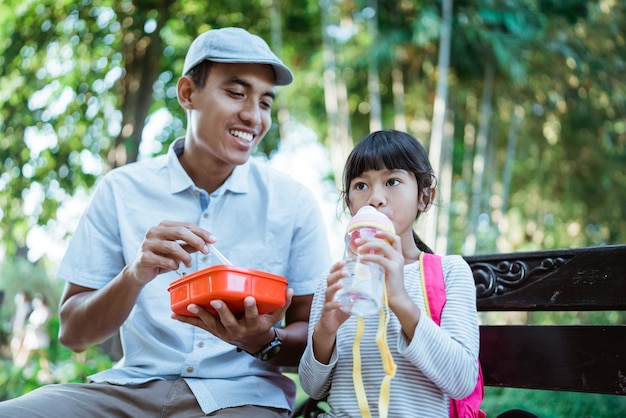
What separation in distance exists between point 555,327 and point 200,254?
1056 mm

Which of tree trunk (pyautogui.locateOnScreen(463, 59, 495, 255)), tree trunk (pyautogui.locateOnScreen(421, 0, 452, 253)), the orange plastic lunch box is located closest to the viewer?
the orange plastic lunch box

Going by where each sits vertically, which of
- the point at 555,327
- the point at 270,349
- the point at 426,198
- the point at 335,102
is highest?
the point at 335,102

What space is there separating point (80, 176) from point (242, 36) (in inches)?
166

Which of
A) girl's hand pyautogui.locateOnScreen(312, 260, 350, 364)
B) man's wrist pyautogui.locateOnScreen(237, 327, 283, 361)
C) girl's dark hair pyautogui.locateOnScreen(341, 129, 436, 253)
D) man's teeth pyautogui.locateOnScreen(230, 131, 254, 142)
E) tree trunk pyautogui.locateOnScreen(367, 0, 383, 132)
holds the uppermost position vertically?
tree trunk pyautogui.locateOnScreen(367, 0, 383, 132)

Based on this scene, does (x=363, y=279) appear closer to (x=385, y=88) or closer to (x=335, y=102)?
(x=335, y=102)

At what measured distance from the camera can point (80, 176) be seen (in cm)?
589

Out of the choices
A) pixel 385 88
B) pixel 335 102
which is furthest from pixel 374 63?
pixel 385 88

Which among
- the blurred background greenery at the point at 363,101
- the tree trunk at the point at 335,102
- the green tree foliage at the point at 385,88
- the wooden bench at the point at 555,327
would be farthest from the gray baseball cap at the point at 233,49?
the tree trunk at the point at 335,102

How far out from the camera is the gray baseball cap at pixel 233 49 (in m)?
2.06

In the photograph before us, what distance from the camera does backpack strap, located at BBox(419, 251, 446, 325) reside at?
1519mm

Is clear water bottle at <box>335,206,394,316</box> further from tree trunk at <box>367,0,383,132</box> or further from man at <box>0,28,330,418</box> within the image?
tree trunk at <box>367,0,383,132</box>

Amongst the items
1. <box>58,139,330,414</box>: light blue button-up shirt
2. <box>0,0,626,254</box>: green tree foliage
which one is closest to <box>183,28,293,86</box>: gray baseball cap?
<box>58,139,330,414</box>: light blue button-up shirt

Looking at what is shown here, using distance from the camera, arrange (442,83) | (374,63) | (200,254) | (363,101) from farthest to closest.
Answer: (363,101)
(374,63)
(442,83)
(200,254)

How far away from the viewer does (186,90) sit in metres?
2.25
